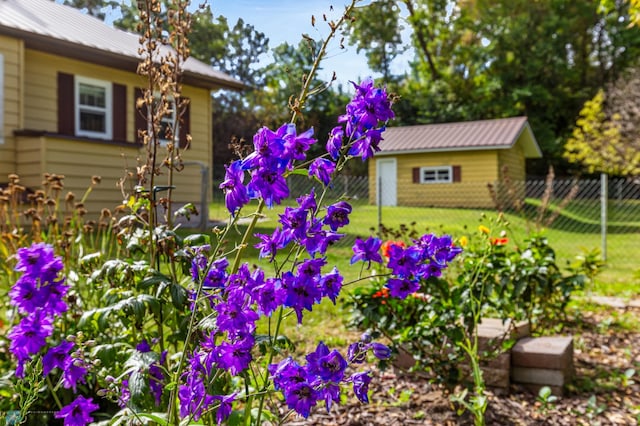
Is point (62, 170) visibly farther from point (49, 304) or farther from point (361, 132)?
point (361, 132)

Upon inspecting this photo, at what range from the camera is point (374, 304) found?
2746 millimetres

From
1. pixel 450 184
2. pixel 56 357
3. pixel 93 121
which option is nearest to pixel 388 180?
pixel 450 184

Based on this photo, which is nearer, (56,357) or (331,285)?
(331,285)

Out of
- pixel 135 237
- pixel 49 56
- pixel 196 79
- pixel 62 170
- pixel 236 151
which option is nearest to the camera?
pixel 236 151

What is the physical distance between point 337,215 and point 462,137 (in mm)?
17716

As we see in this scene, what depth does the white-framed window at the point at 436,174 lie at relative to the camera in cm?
1838

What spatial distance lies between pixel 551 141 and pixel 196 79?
1675 centimetres

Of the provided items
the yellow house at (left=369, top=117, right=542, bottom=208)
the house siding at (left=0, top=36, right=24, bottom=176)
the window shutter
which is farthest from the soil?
the window shutter

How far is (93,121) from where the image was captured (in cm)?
941

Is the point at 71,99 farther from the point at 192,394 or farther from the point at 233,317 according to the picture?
the point at 233,317

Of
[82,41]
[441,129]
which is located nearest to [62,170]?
[82,41]

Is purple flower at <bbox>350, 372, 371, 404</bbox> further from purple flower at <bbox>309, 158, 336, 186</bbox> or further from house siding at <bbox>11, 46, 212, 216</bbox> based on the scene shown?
house siding at <bbox>11, 46, 212, 216</bbox>

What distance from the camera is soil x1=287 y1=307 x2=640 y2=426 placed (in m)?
2.45

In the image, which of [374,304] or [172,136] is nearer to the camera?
[172,136]
